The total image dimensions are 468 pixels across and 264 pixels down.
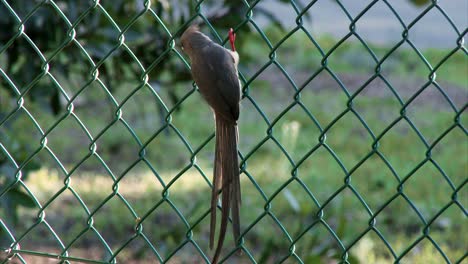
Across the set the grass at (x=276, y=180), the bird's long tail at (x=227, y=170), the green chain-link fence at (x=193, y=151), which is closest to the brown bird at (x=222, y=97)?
the bird's long tail at (x=227, y=170)

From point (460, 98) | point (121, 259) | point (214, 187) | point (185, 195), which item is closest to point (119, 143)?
point (185, 195)

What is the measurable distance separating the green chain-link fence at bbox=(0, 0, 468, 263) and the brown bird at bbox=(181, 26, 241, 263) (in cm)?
14

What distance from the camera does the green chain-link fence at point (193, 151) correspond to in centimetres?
344

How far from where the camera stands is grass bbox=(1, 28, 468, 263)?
461cm

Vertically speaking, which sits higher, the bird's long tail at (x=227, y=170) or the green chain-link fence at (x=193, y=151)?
the green chain-link fence at (x=193, y=151)

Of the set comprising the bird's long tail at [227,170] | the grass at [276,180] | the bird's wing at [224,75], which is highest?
the grass at [276,180]

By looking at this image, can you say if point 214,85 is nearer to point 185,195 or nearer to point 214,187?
point 214,187

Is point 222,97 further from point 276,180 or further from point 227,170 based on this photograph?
point 276,180

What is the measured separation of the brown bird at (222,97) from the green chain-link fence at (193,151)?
0.14 meters

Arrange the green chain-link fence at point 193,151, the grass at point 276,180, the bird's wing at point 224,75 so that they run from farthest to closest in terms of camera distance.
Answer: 1. the grass at point 276,180
2. the green chain-link fence at point 193,151
3. the bird's wing at point 224,75

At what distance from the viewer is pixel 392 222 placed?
506 cm

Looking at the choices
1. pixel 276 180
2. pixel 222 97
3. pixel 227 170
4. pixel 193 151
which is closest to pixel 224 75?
pixel 222 97

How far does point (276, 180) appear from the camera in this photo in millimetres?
5633

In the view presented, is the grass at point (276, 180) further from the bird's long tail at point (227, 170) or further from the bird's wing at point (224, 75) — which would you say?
the bird's wing at point (224, 75)
